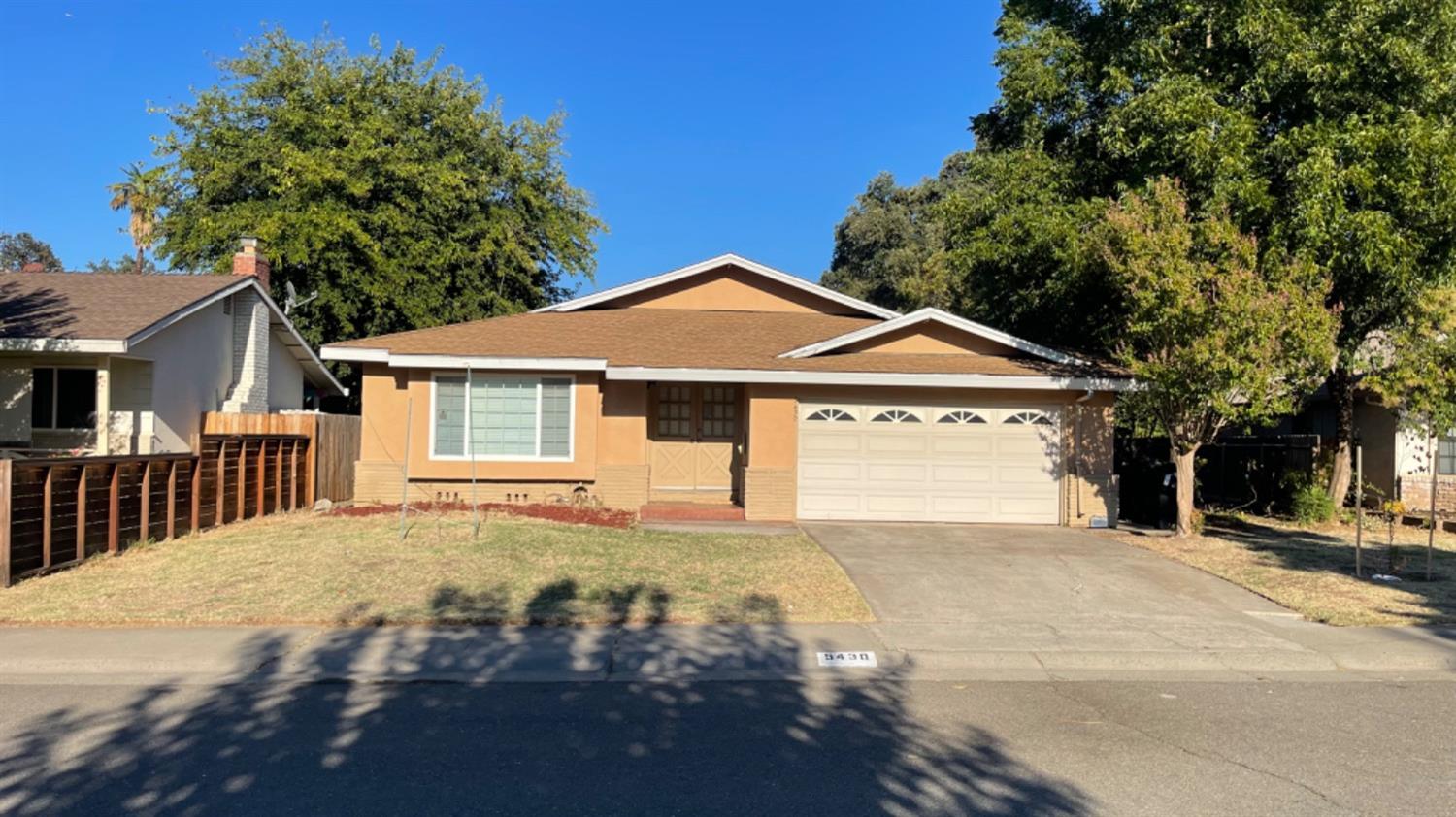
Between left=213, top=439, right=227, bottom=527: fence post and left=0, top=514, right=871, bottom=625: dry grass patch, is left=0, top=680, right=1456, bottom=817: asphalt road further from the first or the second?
left=213, top=439, right=227, bottom=527: fence post

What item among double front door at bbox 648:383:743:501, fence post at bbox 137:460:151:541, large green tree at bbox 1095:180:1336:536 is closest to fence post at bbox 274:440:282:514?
fence post at bbox 137:460:151:541

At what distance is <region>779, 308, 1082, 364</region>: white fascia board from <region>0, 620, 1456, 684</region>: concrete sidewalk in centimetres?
773

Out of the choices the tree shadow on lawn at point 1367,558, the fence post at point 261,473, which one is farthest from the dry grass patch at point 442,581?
the tree shadow on lawn at point 1367,558

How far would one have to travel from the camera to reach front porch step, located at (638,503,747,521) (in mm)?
16016

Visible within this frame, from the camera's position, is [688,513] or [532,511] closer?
[532,511]

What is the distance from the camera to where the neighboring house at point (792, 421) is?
15.9 meters

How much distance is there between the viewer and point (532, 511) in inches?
610

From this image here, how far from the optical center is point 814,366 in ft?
52.0

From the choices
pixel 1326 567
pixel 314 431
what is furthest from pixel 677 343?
pixel 1326 567

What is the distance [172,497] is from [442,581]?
16.6 feet

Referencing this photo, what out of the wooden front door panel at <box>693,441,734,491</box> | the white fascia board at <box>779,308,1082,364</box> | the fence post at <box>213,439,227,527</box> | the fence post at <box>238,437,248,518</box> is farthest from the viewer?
the wooden front door panel at <box>693,441,734,491</box>

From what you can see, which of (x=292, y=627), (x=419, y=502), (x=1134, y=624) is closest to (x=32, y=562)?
(x=292, y=627)

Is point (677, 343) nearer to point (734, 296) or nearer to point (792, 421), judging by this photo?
point (792, 421)

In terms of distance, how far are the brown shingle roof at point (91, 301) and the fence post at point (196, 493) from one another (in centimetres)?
223
